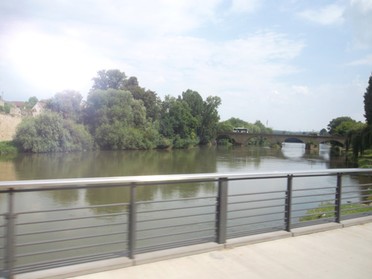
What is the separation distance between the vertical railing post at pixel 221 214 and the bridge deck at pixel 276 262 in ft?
0.57

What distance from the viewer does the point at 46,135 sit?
40969mm

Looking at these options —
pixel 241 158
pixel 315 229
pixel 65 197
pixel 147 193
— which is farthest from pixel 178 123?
pixel 315 229

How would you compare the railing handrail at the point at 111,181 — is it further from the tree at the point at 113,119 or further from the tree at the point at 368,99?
the tree at the point at 368,99

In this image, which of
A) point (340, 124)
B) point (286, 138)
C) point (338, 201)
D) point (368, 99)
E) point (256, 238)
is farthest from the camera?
point (340, 124)

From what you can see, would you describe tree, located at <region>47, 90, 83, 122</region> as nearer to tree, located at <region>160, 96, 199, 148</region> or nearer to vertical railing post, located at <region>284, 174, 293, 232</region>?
tree, located at <region>160, 96, 199, 148</region>

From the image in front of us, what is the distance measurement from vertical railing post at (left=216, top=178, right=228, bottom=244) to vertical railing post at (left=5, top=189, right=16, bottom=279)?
7.14ft

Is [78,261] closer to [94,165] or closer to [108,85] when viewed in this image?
[94,165]

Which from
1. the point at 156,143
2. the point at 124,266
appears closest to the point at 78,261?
the point at 124,266

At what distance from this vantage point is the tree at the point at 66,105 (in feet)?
157

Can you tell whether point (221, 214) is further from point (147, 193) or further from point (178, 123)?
point (178, 123)

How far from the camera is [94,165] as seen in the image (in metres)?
32.9

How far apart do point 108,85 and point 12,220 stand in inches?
2591

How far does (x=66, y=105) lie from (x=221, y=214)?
47.3 m

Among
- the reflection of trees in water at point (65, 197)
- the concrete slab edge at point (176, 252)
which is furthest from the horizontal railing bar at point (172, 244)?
the reflection of trees in water at point (65, 197)
